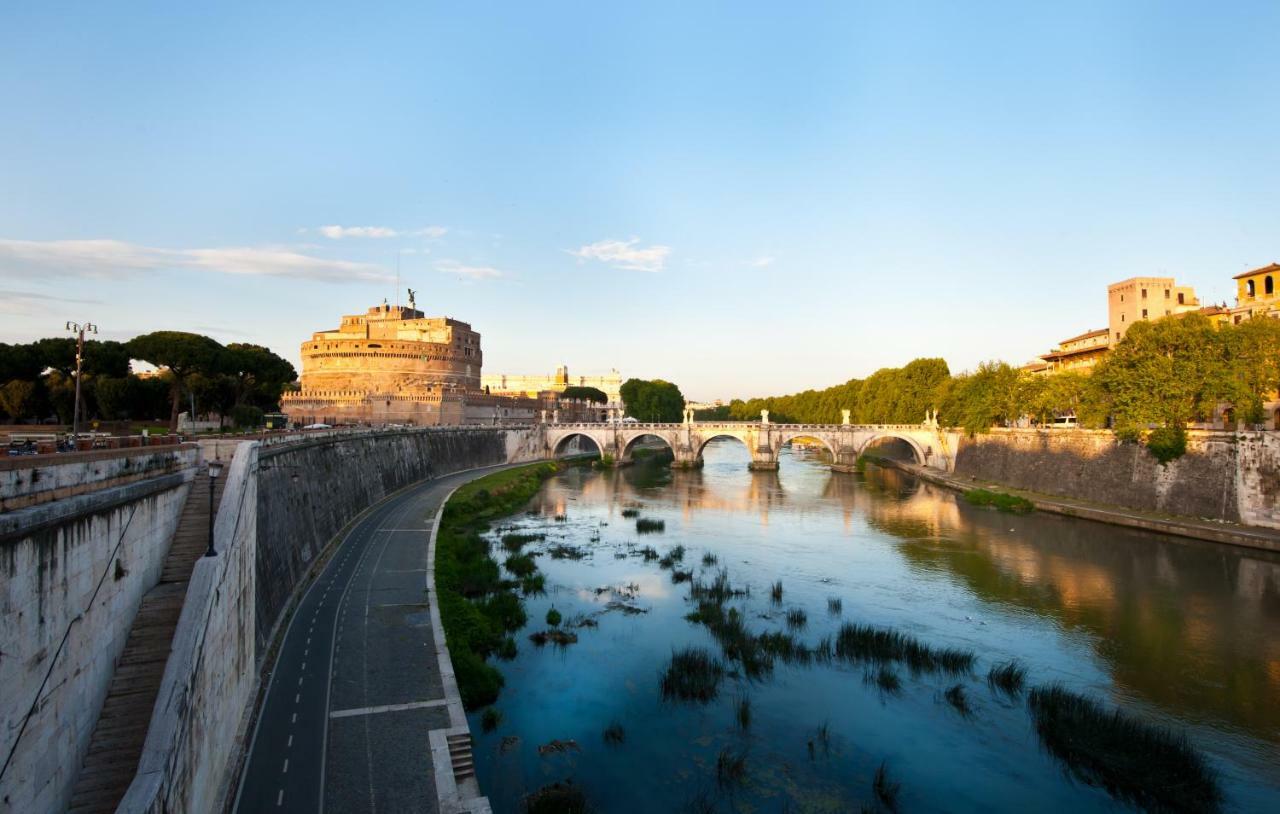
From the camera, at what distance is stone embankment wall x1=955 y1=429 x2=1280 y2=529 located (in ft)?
103

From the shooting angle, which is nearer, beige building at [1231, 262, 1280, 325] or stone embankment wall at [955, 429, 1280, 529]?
stone embankment wall at [955, 429, 1280, 529]

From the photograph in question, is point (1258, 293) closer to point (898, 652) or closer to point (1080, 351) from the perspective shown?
point (1080, 351)

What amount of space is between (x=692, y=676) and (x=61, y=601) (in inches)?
501

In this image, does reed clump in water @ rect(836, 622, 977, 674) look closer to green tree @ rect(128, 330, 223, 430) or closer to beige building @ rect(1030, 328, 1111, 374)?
green tree @ rect(128, 330, 223, 430)

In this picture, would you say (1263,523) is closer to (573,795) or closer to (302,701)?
(573,795)

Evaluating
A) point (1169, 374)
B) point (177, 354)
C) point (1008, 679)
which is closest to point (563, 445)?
point (177, 354)

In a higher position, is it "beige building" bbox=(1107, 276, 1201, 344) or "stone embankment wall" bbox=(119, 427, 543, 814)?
"beige building" bbox=(1107, 276, 1201, 344)

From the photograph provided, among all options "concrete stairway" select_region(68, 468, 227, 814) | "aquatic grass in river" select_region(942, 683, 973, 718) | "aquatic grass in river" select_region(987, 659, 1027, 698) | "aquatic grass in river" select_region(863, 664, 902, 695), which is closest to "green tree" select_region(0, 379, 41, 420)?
"concrete stairway" select_region(68, 468, 227, 814)

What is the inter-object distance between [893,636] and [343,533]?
68.8 ft

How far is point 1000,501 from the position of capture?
144 feet

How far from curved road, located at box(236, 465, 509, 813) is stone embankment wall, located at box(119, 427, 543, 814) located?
559 mm

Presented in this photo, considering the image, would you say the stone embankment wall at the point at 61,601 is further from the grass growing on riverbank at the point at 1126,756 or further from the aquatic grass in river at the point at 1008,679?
the aquatic grass in river at the point at 1008,679

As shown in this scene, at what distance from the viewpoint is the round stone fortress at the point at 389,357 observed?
241ft

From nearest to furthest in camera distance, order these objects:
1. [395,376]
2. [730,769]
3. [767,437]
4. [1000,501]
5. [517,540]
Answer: [730,769] → [517,540] → [1000,501] → [767,437] → [395,376]
